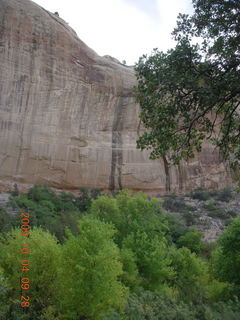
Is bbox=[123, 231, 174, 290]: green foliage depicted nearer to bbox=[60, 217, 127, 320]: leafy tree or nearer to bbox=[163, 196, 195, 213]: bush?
bbox=[60, 217, 127, 320]: leafy tree

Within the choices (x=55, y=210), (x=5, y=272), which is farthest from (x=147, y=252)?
(x=55, y=210)

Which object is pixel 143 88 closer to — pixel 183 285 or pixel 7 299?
pixel 7 299

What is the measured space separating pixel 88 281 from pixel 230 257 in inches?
302

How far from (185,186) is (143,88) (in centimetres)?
3197

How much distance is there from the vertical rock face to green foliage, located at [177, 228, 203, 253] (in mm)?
9724

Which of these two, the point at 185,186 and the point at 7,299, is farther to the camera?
the point at 185,186

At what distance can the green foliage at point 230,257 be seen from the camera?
47.2ft

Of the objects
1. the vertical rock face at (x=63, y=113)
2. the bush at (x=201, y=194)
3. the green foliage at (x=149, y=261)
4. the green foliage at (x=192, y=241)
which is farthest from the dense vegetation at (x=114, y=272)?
the bush at (x=201, y=194)

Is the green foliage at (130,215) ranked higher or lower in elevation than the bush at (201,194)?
lower

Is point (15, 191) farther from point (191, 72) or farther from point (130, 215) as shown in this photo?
point (191, 72)

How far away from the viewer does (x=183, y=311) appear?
327 inches

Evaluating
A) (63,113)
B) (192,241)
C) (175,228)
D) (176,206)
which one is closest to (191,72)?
(192,241)

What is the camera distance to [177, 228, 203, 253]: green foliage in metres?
26.6

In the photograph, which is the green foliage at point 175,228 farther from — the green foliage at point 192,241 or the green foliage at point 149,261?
the green foliage at point 149,261
